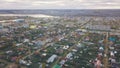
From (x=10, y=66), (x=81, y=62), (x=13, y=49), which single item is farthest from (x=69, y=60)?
(x=13, y=49)

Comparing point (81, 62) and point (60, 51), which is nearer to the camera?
point (81, 62)

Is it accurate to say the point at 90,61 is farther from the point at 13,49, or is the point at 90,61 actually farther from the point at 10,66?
the point at 13,49

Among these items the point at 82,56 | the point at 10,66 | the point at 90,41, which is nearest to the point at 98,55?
the point at 82,56

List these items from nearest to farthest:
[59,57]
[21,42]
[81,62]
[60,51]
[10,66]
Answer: [10,66], [81,62], [59,57], [60,51], [21,42]

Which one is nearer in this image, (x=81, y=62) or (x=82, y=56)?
(x=81, y=62)

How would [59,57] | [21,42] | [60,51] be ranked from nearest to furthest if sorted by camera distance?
[59,57]
[60,51]
[21,42]

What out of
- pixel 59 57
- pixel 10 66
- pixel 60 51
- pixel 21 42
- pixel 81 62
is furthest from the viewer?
pixel 21 42

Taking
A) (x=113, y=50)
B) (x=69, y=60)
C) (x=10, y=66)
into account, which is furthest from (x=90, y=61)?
(x=10, y=66)

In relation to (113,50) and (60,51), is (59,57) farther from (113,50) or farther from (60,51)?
(113,50)
